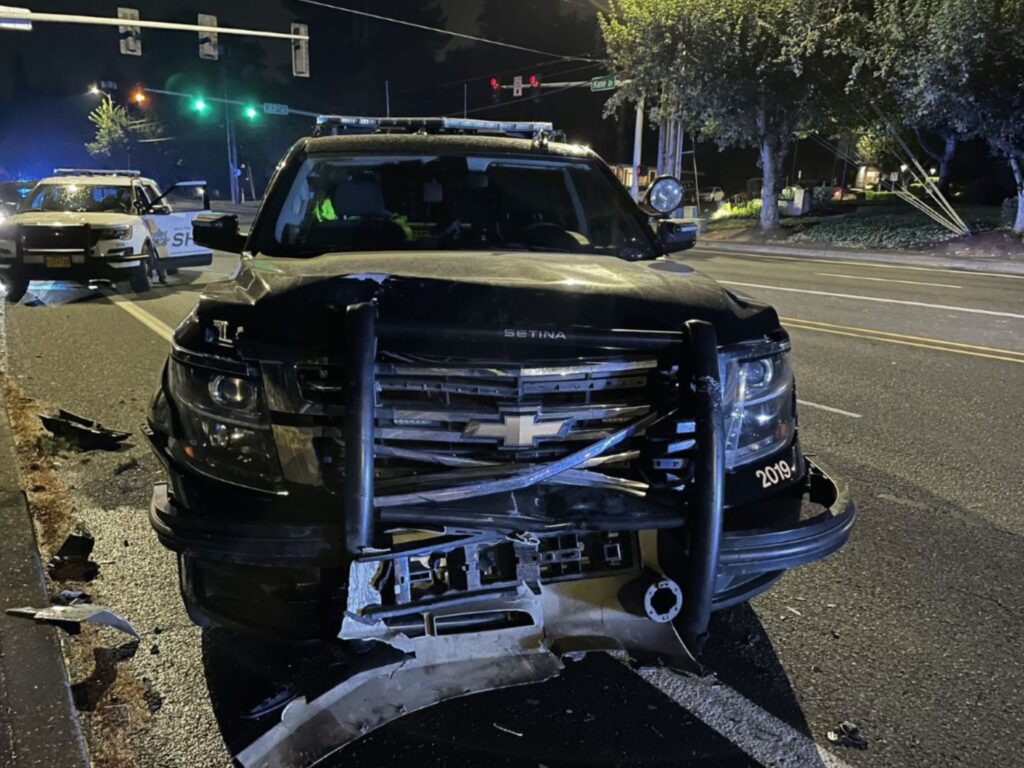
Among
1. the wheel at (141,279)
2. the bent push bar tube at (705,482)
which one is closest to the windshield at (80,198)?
the wheel at (141,279)

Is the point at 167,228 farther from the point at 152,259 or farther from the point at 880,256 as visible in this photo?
the point at 880,256

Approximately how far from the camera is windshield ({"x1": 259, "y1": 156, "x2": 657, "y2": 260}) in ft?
13.2

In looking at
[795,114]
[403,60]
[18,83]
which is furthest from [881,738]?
[18,83]

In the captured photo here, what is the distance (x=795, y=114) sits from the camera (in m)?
28.0

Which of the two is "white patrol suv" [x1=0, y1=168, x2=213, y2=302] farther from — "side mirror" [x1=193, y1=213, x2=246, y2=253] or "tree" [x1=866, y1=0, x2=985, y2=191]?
"tree" [x1=866, y1=0, x2=985, y2=191]

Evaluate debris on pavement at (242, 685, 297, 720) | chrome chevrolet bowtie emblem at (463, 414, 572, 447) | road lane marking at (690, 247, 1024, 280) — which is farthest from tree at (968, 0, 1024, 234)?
debris on pavement at (242, 685, 297, 720)

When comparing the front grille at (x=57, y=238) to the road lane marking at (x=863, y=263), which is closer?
the front grille at (x=57, y=238)

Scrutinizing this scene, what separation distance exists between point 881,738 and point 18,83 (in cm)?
12802

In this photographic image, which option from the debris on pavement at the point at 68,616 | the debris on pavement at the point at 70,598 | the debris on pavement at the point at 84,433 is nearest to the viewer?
the debris on pavement at the point at 68,616

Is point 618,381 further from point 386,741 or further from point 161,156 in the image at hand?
point 161,156

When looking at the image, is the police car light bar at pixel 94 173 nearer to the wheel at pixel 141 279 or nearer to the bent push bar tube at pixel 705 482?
the wheel at pixel 141 279

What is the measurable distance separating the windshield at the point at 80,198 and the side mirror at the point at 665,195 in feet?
33.6

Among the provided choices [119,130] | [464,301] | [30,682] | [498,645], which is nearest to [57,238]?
[30,682]

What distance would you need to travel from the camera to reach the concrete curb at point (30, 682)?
8.04ft
